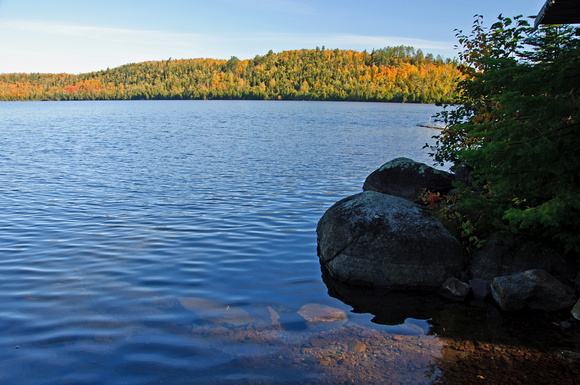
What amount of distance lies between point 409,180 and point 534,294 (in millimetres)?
7882

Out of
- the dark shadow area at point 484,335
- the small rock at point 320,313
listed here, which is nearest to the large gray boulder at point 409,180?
the dark shadow area at point 484,335

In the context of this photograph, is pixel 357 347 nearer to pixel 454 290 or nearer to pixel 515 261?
pixel 454 290

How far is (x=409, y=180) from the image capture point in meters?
15.2

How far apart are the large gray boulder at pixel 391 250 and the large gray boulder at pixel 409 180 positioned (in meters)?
5.50

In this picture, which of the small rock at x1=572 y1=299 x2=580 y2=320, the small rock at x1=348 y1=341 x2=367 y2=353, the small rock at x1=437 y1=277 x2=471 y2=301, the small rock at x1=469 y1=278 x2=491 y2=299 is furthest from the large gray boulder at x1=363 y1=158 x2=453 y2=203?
the small rock at x1=348 y1=341 x2=367 y2=353

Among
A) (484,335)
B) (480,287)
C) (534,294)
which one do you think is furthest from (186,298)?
(534,294)

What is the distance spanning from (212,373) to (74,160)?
23.2m

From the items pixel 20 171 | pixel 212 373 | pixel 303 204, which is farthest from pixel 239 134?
pixel 212 373

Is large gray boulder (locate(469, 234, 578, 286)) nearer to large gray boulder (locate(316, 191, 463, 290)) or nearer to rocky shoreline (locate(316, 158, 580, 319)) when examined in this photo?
rocky shoreline (locate(316, 158, 580, 319))

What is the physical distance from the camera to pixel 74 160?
25.0 m

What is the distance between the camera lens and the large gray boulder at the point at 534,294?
7.60 metres

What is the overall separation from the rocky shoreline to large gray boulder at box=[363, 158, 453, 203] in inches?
210

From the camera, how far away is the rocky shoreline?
7691 millimetres

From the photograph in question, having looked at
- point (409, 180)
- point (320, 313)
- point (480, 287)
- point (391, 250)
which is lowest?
point (320, 313)
